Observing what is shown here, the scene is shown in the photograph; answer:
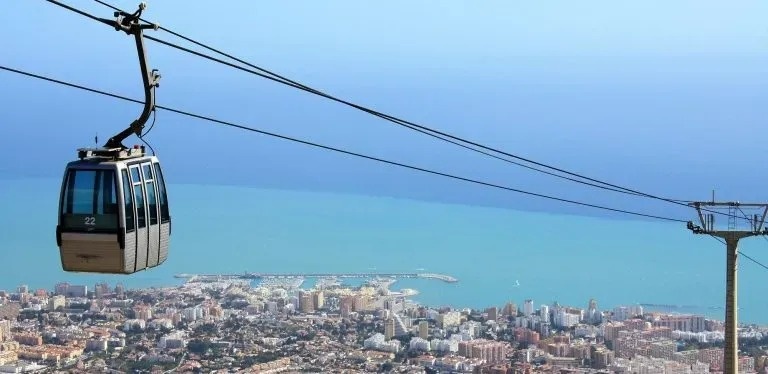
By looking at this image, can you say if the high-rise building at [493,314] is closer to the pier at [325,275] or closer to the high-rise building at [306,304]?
the high-rise building at [306,304]

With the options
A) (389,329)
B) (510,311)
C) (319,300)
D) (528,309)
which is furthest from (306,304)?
(528,309)

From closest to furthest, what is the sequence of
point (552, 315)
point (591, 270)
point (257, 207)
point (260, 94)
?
point (552, 315) < point (591, 270) < point (257, 207) < point (260, 94)

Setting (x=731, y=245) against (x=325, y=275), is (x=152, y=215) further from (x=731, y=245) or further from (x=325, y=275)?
(x=325, y=275)

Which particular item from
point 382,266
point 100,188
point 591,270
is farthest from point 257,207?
point 100,188

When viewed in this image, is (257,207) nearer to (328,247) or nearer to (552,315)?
(328,247)

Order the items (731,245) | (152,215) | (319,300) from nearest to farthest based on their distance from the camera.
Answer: (152,215), (731,245), (319,300)

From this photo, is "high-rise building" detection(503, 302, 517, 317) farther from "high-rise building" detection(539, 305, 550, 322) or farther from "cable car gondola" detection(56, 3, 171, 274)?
"cable car gondola" detection(56, 3, 171, 274)

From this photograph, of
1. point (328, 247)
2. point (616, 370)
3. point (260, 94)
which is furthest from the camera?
point (260, 94)

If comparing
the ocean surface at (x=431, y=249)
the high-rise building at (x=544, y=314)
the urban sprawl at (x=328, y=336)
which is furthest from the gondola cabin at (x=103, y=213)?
the ocean surface at (x=431, y=249)
